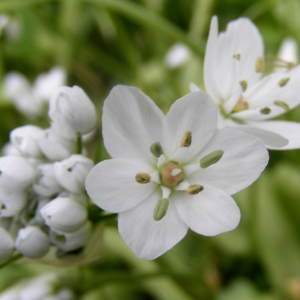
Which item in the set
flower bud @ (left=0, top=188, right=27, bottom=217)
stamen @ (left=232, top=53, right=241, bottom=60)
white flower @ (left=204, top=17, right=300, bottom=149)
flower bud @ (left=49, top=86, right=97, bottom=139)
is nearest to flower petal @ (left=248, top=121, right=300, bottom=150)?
white flower @ (left=204, top=17, right=300, bottom=149)

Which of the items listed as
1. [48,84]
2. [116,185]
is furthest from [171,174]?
[48,84]

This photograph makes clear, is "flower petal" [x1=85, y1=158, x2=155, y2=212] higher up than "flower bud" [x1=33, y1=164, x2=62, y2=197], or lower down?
higher up

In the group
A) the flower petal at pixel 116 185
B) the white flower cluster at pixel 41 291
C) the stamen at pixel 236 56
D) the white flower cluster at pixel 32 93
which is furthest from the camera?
the white flower cluster at pixel 32 93

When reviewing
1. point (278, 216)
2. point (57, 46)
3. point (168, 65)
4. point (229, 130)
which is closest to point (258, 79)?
point (229, 130)

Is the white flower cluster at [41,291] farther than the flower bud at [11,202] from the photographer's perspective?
Yes

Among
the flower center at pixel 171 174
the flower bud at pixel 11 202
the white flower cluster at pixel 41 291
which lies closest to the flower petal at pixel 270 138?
the flower center at pixel 171 174

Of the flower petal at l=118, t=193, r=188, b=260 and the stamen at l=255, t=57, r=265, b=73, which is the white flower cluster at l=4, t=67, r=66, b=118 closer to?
the stamen at l=255, t=57, r=265, b=73

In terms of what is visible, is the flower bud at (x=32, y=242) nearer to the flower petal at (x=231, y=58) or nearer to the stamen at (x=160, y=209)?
the stamen at (x=160, y=209)
